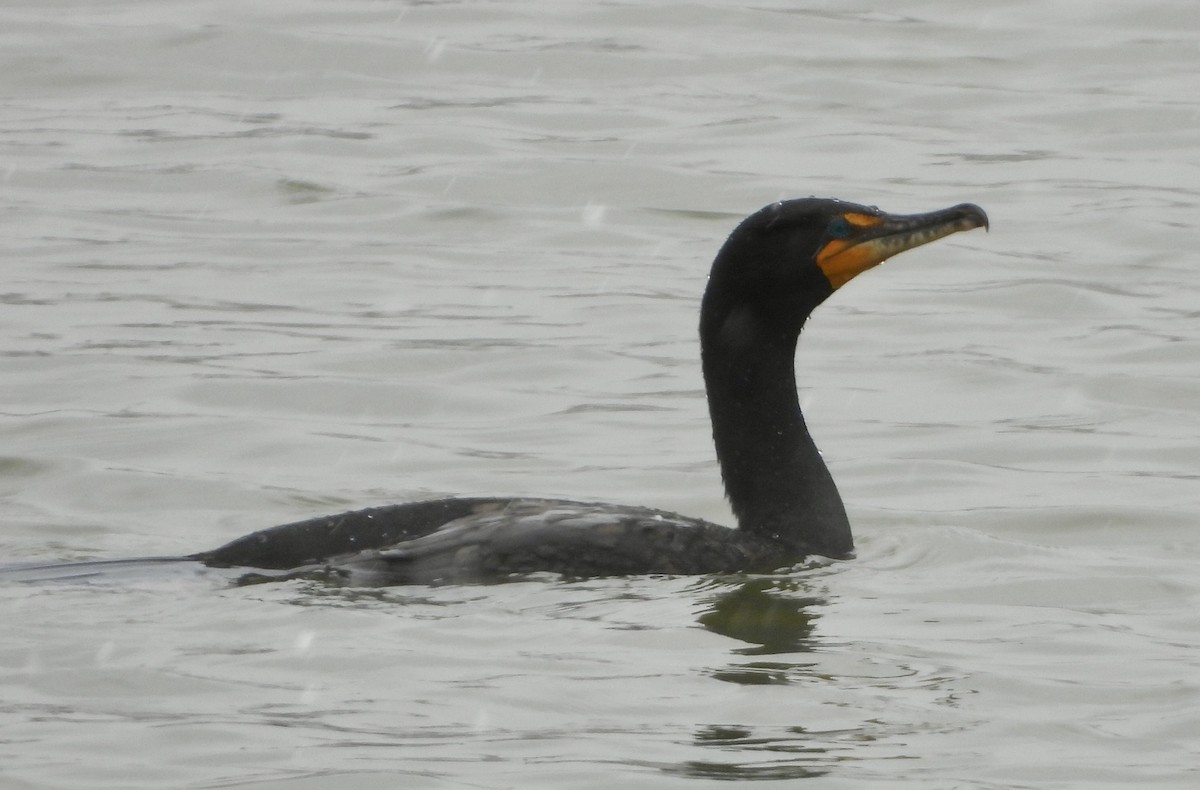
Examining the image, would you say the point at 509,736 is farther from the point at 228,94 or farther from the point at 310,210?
the point at 228,94

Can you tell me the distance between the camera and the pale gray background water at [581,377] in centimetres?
624

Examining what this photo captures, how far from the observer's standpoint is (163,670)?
6.62 metres

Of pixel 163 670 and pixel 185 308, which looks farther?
pixel 185 308

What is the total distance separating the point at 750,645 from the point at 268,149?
12456 millimetres

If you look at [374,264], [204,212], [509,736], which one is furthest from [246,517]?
[204,212]

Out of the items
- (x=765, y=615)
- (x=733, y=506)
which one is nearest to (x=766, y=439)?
(x=733, y=506)

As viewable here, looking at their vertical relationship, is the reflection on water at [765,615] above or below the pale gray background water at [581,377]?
below

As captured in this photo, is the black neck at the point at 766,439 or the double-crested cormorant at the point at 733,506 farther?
the black neck at the point at 766,439

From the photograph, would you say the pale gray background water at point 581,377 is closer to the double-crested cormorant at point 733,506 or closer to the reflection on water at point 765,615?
the reflection on water at point 765,615

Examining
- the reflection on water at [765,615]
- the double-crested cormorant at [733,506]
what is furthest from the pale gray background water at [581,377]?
the double-crested cormorant at [733,506]

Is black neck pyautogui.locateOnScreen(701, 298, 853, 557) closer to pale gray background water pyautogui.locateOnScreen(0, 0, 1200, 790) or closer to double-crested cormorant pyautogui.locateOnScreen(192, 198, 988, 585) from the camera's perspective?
double-crested cormorant pyautogui.locateOnScreen(192, 198, 988, 585)

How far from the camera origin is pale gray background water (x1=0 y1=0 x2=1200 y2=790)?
624 cm

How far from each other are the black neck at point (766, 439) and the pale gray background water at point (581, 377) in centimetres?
23

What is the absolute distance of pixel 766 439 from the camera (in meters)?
8.38
